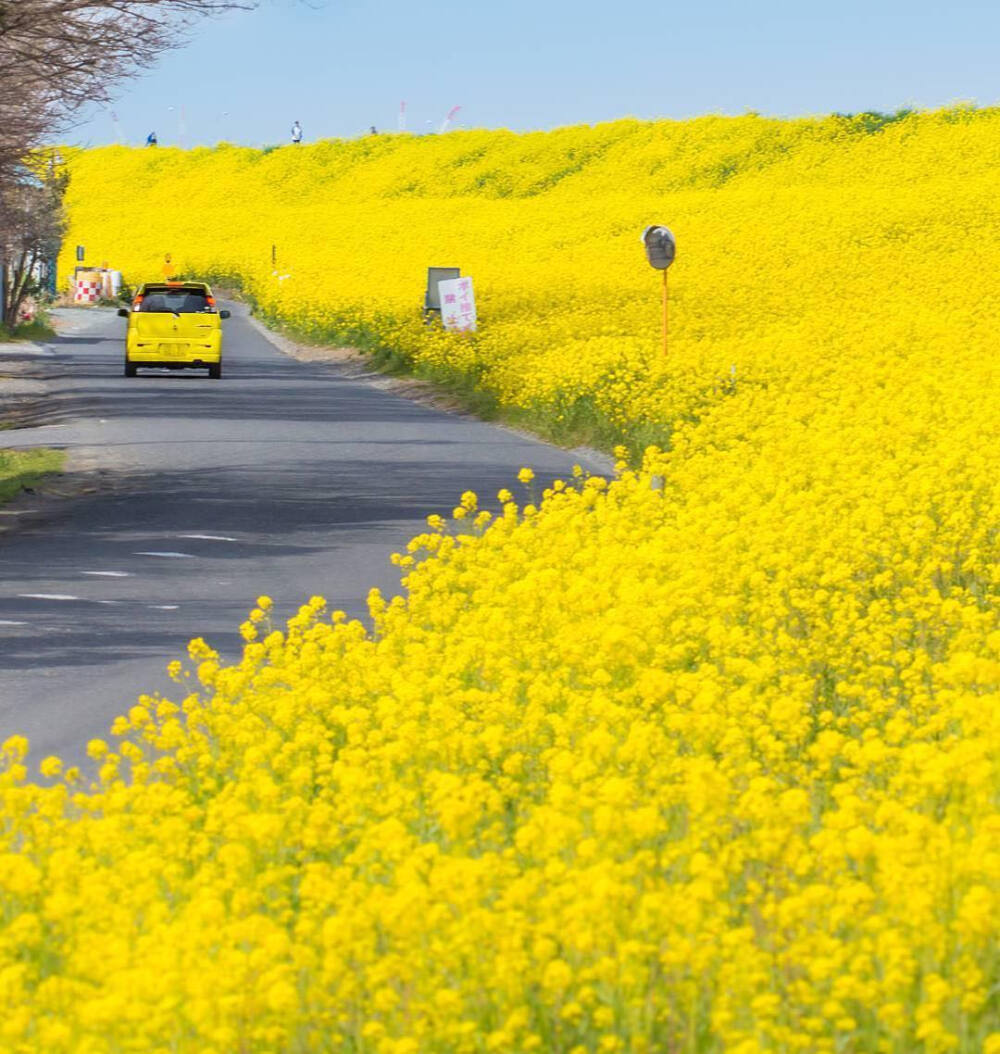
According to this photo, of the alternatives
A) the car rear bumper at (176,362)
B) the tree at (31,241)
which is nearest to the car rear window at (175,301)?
the car rear bumper at (176,362)

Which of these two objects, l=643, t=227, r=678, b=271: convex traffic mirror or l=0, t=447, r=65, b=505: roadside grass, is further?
l=643, t=227, r=678, b=271: convex traffic mirror

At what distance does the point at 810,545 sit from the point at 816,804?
5027 mm

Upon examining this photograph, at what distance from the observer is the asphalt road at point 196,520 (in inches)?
479

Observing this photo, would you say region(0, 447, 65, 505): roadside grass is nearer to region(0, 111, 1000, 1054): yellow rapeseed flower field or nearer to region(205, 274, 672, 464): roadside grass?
region(0, 111, 1000, 1054): yellow rapeseed flower field

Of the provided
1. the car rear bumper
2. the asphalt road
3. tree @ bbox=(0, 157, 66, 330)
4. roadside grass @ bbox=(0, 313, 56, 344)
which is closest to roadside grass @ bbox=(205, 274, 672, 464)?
the asphalt road

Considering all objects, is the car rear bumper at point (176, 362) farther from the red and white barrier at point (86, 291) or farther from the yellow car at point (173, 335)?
the red and white barrier at point (86, 291)

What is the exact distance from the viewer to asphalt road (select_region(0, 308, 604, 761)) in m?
12.2

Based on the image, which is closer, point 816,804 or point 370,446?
point 816,804

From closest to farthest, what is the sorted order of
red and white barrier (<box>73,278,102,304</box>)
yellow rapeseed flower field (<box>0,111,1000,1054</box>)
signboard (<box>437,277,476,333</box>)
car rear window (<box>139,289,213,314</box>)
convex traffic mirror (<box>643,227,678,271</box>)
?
yellow rapeseed flower field (<box>0,111,1000,1054</box>) < convex traffic mirror (<box>643,227,678,271</box>) < car rear window (<box>139,289,213,314</box>) < signboard (<box>437,277,476,333</box>) < red and white barrier (<box>73,278,102,304</box>)

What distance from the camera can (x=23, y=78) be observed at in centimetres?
2108

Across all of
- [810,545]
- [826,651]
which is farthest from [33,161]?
[826,651]

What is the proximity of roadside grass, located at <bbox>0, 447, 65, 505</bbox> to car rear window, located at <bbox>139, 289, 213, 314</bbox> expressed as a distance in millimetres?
15506

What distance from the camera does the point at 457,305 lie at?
43469 mm

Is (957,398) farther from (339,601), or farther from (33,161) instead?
(33,161)
